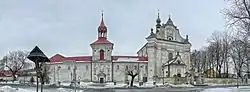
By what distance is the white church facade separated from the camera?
285 feet

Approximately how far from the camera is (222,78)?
265 ft

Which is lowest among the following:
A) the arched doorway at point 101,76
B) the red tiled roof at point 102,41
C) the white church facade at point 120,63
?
the arched doorway at point 101,76

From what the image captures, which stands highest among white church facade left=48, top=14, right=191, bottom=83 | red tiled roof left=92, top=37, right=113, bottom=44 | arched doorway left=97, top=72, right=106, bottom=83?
red tiled roof left=92, top=37, right=113, bottom=44

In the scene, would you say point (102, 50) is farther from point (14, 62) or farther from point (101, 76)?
point (14, 62)

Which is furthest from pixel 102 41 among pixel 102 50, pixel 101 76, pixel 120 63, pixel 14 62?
pixel 14 62

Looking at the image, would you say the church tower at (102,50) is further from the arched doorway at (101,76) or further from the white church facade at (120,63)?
the arched doorway at (101,76)

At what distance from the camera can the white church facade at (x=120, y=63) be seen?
8700 centimetres

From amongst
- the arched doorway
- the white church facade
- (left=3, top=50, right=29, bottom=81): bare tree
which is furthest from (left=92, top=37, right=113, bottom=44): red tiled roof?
(left=3, top=50, right=29, bottom=81): bare tree

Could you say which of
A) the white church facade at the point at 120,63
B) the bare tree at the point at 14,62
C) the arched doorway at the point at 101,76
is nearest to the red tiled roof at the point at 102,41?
the white church facade at the point at 120,63

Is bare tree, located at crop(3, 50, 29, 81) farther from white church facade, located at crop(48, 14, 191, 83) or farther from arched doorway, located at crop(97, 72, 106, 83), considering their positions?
arched doorway, located at crop(97, 72, 106, 83)

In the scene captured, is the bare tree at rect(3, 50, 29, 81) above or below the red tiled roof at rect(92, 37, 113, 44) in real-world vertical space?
below

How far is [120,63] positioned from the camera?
87.6 metres

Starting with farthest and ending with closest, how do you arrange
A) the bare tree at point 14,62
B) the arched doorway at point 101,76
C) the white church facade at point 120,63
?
the bare tree at point 14,62 < the white church facade at point 120,63 < the arched doorway at point 101,76

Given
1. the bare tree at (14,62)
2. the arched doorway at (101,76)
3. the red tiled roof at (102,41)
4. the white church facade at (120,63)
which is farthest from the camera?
the bare tree at (14,62)
